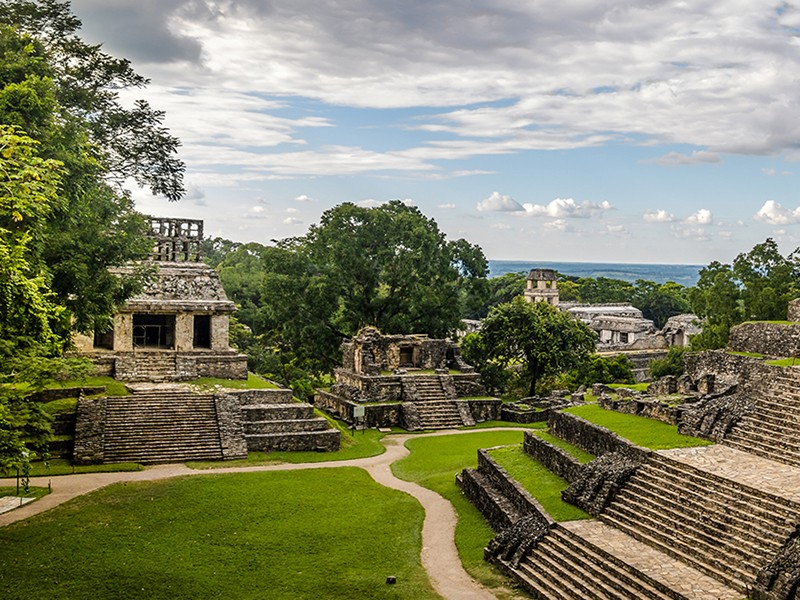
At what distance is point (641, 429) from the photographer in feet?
64.4

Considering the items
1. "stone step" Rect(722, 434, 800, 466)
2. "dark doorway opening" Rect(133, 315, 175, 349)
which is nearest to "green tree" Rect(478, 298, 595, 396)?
"dark doorway opening" Rect(133, 315, 175, 349)

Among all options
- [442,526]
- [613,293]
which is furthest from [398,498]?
[613,293]

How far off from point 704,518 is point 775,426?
4283 mm

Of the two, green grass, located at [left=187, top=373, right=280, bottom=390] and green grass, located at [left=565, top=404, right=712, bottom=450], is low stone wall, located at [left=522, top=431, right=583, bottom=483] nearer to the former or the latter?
green grass, located at [left=565, top=404, right=712, bottom=450]

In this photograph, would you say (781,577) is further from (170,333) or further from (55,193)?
(170,333)

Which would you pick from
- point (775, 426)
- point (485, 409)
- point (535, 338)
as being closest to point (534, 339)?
point (535, 338)

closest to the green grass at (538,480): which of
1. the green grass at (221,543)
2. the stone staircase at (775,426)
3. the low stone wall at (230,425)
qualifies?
the green grass at (221,543)

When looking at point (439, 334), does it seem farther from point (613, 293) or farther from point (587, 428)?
point (613, 293)

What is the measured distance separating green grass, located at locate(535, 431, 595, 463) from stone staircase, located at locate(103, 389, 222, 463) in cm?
985

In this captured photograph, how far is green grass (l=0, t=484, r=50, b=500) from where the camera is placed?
753 inches


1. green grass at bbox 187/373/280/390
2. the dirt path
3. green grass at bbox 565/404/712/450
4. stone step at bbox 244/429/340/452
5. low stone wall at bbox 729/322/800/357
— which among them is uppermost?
low stone wall at bbox 729/322/800/357

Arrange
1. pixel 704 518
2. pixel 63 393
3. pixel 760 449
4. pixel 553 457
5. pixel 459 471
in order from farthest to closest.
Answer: pixel 63 393 → pixel 459 471 → pixel 553 457 → pixel 760 449 → pixel 704 518

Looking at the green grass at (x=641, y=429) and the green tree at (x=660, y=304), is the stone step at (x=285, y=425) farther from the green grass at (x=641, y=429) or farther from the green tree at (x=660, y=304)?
the green tree at (x=660, y=304)

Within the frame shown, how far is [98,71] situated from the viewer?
105ft
